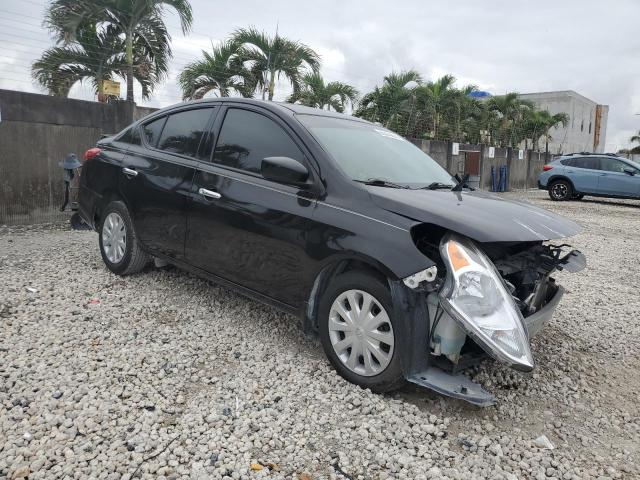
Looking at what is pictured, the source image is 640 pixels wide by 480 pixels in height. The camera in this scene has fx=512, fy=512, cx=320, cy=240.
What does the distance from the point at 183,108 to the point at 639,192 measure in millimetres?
15562

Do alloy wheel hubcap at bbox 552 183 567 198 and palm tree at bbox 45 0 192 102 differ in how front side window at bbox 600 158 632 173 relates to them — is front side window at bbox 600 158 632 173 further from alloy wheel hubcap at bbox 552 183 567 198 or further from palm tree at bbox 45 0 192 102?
palm tree at bbox 45 0 192 102

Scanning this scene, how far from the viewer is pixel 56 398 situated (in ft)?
8.96

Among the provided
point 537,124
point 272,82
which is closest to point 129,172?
point 272,82

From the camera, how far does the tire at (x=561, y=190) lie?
663 inches

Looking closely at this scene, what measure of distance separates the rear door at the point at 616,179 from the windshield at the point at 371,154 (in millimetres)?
14290

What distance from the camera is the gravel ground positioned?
2361mm

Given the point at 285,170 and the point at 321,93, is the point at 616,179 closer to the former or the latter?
the point at 321,93

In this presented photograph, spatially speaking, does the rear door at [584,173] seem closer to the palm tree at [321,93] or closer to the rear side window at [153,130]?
the palm tree at [321,93]

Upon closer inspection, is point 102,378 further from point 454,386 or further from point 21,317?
point 454,386

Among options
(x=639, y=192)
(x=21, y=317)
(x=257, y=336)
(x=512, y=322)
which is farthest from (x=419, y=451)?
(x=639, y=192)

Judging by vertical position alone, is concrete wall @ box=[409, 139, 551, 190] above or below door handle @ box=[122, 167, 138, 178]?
above

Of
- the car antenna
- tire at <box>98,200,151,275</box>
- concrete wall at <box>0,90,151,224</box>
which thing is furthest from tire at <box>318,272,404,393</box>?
concrete wall at <box>0,90,151,224</box>

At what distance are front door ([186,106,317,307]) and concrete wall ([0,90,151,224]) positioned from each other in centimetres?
444

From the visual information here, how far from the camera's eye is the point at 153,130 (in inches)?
178
